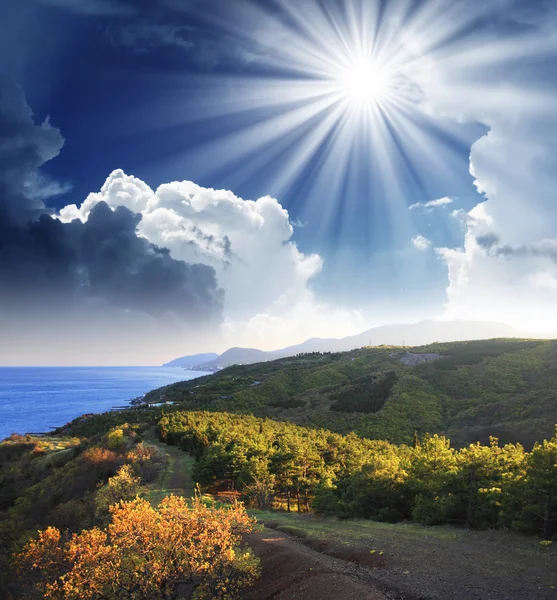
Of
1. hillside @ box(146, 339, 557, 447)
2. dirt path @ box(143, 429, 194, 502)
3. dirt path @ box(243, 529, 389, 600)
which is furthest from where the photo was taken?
hillside @ box(146, 339, 557, 447)

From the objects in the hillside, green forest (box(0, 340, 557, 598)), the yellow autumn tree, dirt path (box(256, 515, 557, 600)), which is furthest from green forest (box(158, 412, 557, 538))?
the hillside

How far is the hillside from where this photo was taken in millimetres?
56094

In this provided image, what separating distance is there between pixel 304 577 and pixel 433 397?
65.5 meters

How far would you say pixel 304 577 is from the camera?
16203 mm

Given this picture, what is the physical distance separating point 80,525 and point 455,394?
69.8 metres

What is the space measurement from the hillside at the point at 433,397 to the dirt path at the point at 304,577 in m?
40.7

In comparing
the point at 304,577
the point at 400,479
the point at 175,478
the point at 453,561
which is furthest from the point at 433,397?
the point at 304,577

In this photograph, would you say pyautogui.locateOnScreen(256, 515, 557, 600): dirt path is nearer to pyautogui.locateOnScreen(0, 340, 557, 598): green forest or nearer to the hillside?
pyautogui.locateOnScreen(0, 340, 557, 598): green forest

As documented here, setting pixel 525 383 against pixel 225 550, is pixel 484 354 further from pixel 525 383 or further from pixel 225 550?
pixel 225 550

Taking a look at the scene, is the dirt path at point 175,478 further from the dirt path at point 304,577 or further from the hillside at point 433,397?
the hillside at point 433,397

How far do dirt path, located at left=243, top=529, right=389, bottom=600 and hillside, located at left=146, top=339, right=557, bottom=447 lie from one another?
40686mm

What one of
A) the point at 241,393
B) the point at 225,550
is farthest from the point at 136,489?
the point at 241,393

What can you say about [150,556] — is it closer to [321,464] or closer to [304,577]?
[304,577]

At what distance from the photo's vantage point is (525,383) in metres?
71.6
